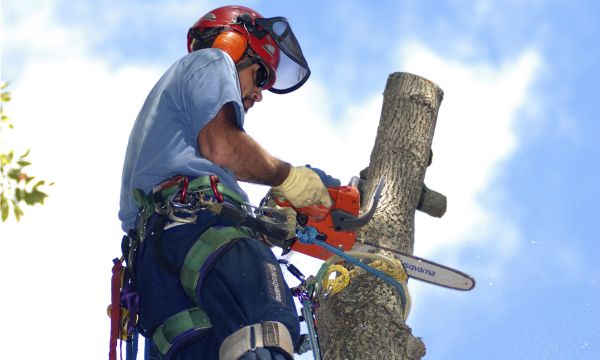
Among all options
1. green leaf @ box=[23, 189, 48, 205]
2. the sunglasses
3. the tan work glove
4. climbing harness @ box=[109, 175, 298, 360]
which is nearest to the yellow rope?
the tan work glove

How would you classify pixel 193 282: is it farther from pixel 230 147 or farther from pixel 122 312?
pixel 230 147

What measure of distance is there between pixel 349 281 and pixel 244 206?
84cm

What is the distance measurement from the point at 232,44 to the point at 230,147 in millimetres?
823

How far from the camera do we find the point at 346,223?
16.9 ft

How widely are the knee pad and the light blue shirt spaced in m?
0.79

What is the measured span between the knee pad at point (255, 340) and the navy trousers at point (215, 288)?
33mm

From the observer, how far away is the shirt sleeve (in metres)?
4.41

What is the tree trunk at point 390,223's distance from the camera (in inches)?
200

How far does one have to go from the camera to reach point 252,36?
529cm

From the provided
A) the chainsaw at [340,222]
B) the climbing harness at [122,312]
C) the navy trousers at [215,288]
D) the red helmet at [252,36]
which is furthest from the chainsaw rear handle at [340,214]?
the climbing harness at [122,312]

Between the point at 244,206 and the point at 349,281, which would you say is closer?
the point at 244,206

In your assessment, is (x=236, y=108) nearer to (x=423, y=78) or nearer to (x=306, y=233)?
(x=306, y=233)

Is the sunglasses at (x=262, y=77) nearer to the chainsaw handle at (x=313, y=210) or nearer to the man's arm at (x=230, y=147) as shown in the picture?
the chainsaw handle at (x=313, y=210)

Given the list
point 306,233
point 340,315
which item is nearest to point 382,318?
point 340,315
